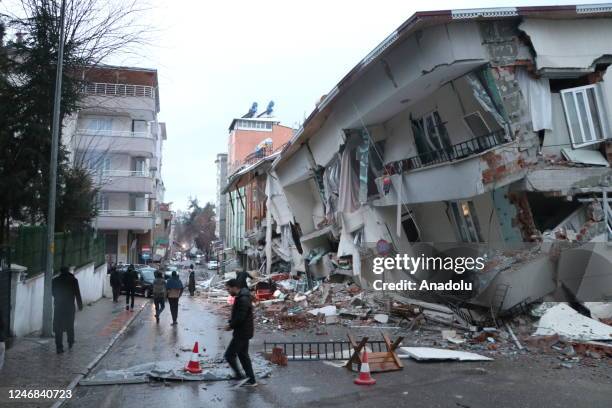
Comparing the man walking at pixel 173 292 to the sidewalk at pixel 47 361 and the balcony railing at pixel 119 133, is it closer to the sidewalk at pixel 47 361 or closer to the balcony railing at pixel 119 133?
the sidewalk at pixel 47 361

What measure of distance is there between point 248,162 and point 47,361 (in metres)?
36.6

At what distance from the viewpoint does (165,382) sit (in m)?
7.28

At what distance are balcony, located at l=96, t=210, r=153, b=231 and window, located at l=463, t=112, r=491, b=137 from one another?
32495 millimetres

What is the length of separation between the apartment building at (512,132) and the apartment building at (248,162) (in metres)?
20.9

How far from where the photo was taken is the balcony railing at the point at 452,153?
13969mm

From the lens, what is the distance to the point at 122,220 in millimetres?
41219

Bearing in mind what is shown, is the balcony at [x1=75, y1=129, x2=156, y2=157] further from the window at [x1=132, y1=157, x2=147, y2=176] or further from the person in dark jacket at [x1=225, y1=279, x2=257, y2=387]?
the person in dark jacket at [x1=225, y1=279, x2=257, y2=387]

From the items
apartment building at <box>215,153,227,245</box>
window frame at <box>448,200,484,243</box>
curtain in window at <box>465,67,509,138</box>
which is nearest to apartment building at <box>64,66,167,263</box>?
window frame at <box>448,200,484,243</box>

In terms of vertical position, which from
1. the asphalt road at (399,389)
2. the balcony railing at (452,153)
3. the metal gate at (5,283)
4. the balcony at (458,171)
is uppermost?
the balcony railing at (452,153)

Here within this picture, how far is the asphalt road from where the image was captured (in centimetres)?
638

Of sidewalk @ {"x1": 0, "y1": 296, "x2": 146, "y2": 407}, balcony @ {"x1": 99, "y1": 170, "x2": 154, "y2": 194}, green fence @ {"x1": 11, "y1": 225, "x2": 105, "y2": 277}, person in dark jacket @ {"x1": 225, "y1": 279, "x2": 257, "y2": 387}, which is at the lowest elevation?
sidewalk @ {"x1": 0, "y1": 296, "x2": 146, "y2": 407}

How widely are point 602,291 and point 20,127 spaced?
15691 millimetres

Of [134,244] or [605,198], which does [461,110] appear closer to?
[605,198]

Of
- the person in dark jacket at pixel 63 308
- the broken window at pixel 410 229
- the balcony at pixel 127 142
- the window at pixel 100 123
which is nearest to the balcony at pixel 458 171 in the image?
the broken window at pixel 410 229
